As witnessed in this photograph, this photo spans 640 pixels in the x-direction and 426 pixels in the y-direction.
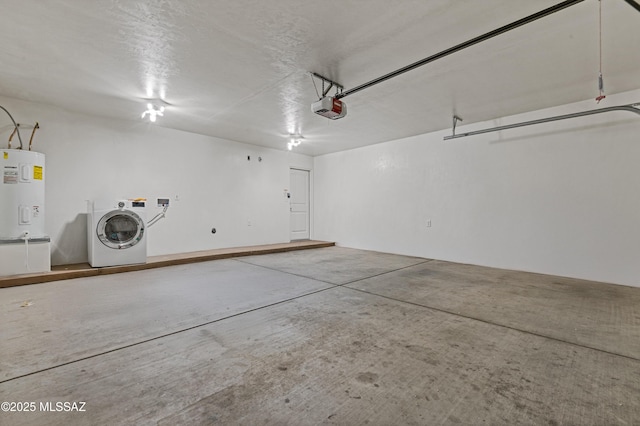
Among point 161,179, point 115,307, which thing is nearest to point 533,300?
point 115,307

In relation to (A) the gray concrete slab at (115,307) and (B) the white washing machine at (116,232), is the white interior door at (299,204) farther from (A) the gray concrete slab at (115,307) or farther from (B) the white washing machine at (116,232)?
(B) the white washing machine at (116,232)

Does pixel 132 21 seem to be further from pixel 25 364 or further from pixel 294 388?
pixel 294 388

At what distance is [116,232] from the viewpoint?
455cm

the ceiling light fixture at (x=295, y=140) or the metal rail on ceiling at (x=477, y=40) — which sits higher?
the ceiling light fixture at (x=295, y=140)

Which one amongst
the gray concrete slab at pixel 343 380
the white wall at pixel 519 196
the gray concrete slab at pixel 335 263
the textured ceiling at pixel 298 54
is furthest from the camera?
the gray concrete slab at pixel 335 263

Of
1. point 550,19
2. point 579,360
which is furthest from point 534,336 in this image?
point 550,19

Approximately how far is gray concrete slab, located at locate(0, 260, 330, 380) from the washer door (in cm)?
56

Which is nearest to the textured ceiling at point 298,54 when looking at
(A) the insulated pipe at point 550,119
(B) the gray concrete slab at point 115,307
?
(A) the insulated pipe at point 550,119

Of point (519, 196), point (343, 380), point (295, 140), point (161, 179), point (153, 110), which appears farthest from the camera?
point (295, 140)

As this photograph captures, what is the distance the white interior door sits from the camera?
8.03 m

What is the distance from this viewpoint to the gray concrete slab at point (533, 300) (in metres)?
2.39

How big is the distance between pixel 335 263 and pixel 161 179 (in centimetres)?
385

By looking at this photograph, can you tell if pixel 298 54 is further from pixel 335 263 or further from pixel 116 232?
pixel 116 232

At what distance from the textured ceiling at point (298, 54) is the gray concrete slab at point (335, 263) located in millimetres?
2684
